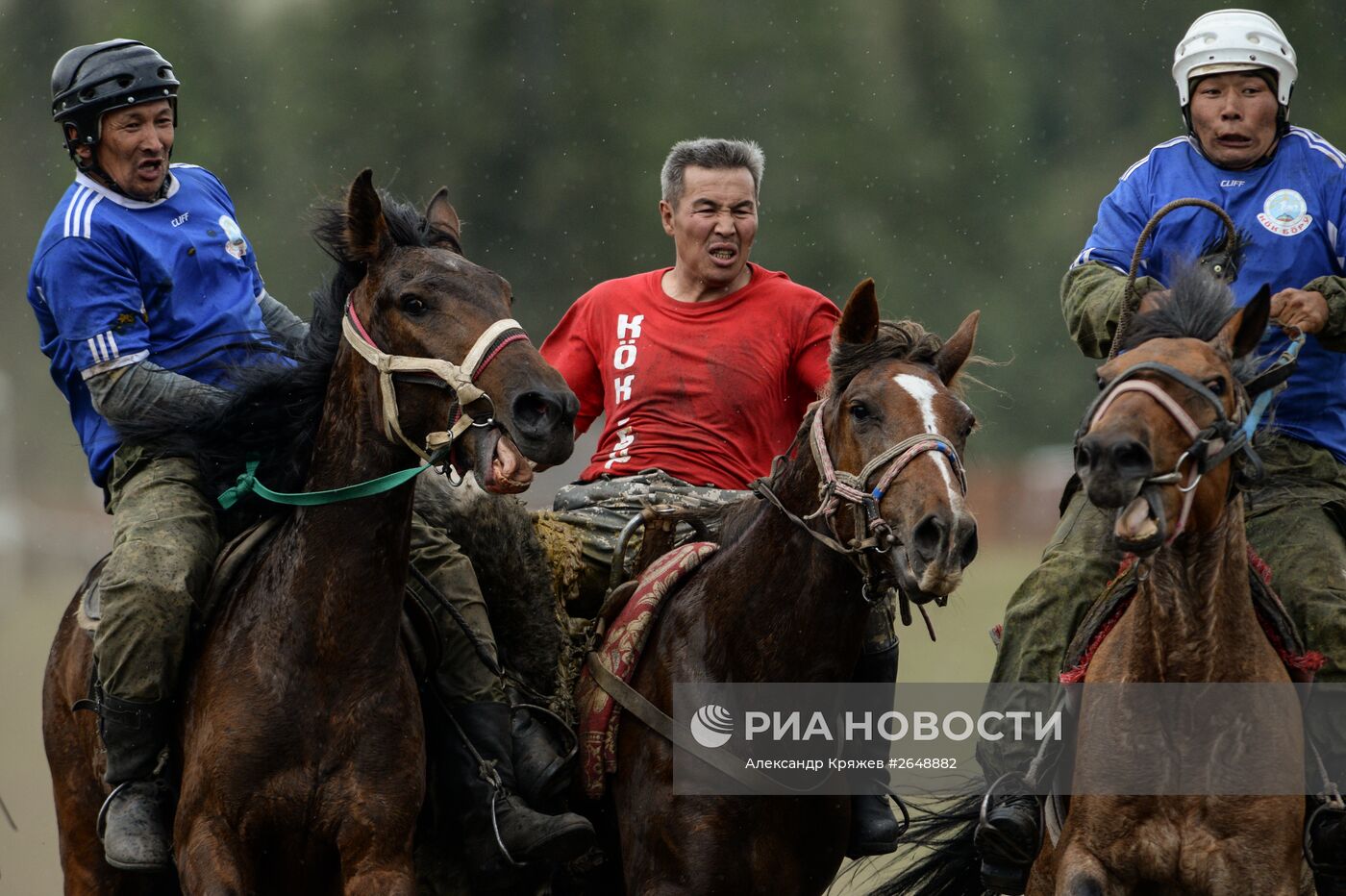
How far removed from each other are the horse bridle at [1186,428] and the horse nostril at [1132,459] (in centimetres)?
6

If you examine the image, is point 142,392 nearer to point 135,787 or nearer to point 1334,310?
point 135,787

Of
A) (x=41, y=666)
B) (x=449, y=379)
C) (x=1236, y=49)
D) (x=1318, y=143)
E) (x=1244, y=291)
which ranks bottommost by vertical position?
(x=449, y=379)

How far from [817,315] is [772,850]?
7.09 ft

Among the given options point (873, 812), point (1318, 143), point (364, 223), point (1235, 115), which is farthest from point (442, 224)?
point (1318, 143)

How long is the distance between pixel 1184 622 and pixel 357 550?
2309 mm

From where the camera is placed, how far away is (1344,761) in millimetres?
5473

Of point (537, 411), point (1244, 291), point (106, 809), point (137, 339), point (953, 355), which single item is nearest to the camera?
point (537, 411)

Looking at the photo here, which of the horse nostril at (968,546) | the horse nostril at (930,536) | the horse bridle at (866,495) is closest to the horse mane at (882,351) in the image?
the horse bridle at (866,495)

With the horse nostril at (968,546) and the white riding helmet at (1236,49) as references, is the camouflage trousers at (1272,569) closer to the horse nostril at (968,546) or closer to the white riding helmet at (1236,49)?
the horse nostril at (968,546)

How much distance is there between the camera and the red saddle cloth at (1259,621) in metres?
5.44

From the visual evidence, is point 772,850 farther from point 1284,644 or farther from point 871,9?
point 871,9

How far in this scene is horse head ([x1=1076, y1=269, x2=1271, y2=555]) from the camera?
4855 mm

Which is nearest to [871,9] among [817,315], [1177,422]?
[817,315]

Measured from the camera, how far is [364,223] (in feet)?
18.0
